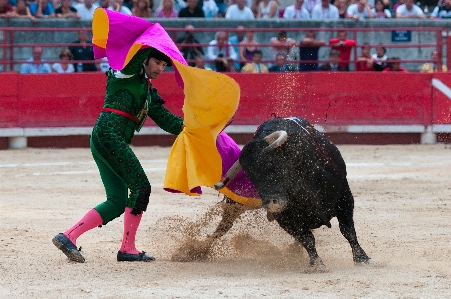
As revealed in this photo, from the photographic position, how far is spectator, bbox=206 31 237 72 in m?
12.9

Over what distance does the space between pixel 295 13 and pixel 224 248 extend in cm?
864

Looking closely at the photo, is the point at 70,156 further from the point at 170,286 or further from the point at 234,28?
the point at 170,286

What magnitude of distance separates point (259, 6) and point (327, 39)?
1.28 meters

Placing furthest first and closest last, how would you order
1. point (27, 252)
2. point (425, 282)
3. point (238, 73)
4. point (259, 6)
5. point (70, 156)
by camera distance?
point (259, 6), point (238, 73), point (70, 156), point (27, 252), point (425, 282)

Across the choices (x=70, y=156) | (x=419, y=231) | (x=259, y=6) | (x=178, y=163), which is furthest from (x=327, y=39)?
(x=178, y=163)

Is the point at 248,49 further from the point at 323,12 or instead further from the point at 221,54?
the point at 323,12

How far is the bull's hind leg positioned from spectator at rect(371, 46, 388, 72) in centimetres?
749

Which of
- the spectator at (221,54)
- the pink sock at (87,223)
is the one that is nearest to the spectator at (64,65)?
the spectator at (221,54)

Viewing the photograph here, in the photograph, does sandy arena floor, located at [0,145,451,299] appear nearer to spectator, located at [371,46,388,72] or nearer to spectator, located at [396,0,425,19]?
spectator, located at [371,46,388,72]

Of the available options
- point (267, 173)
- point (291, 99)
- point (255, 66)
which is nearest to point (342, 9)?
point (255, 66)

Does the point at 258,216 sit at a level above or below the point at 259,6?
below

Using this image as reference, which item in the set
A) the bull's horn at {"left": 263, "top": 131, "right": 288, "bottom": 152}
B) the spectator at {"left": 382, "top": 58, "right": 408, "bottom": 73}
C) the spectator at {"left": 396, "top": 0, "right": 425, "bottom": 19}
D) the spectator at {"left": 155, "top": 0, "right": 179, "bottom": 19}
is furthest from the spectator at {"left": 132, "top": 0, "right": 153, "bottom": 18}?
the bull's horn at {"left": 263, "top": 131, "right": 288, "bottom": 152}

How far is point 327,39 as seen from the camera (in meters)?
14.0

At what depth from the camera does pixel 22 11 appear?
44.3 feet
